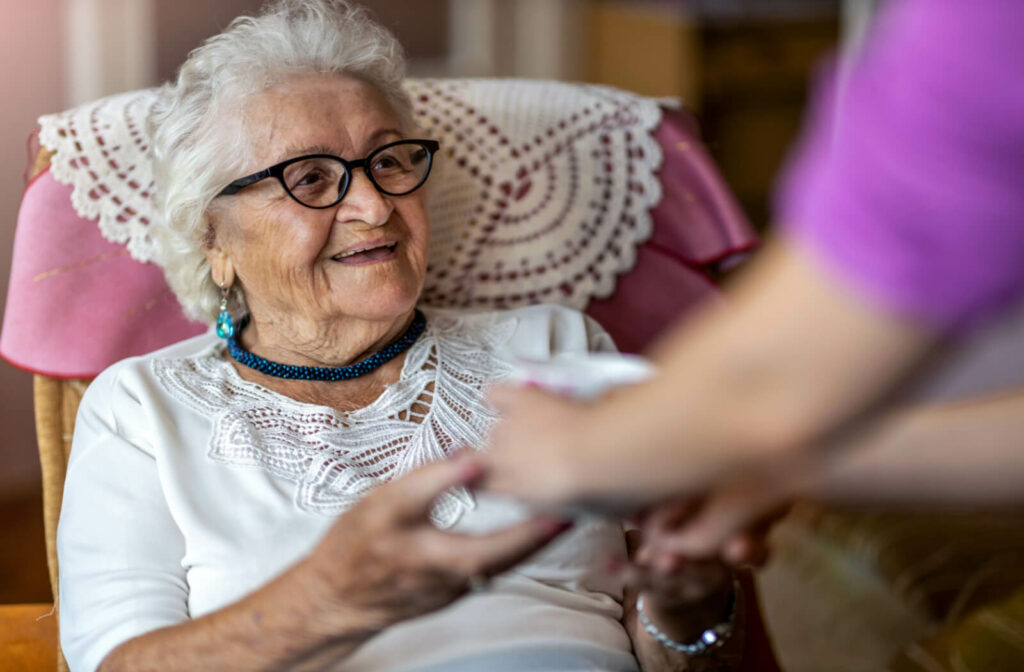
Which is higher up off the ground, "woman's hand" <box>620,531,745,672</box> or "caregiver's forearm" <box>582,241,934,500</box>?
"caregiver's forearm" <box>582,241,934,500</box>

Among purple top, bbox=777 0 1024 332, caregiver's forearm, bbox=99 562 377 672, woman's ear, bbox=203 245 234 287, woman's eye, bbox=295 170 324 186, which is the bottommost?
caregiver's forearm, bbox=99 562 377 672

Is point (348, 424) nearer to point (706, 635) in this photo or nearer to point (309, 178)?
point (309, 178)

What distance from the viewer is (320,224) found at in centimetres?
130

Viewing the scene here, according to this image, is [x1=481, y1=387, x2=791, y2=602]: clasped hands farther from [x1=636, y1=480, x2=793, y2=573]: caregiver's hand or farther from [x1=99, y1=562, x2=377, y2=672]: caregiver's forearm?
[x1=99, y1=562, x2=377, y2=672]: caregiver's forearm

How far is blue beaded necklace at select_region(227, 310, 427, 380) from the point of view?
1357 millimetres

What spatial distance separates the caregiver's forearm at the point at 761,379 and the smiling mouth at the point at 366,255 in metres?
0.83

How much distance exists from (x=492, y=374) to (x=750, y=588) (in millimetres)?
477

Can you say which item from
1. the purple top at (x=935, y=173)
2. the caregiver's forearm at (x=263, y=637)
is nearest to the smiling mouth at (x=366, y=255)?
the caregiver's forearm at (x=263, y=637)

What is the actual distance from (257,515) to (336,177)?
1.47 feet

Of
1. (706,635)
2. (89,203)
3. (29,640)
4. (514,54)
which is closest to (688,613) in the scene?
(706,635)

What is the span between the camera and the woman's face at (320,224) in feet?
4.27

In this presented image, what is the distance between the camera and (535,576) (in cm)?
122

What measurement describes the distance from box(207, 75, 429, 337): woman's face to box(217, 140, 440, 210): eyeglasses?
1 centimetres

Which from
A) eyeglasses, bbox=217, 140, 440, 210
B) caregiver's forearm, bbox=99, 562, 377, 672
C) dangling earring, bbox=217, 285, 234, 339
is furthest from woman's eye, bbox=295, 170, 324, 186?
caregiver's forearm, bbox=99, 562, 377, 672
